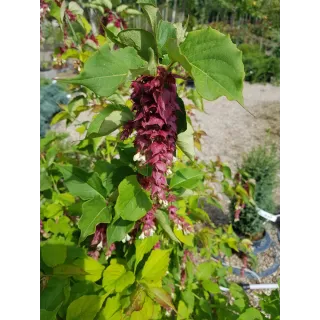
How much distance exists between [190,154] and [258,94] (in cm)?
745

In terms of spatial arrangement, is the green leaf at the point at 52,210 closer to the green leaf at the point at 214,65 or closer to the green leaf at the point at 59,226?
the green leaf at the point at 59,226

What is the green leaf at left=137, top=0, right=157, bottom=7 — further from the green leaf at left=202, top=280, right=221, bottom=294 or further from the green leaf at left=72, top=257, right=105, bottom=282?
the green leaf at left=202, top=280, right=221, bottom=294

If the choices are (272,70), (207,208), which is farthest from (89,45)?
(272,70)

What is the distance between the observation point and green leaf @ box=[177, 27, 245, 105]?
1.31 feet

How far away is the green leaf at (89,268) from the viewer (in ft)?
2.65

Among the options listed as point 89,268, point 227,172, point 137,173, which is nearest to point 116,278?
point 89,268

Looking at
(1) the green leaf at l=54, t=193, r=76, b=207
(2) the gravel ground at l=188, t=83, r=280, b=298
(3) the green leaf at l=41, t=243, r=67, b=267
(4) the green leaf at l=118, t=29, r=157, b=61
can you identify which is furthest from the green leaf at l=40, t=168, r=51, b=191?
(2) the gravel ground at l=188, t=83, r=280, b=298

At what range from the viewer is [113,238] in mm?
666

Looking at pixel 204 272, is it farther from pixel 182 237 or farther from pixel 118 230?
pixel 118 230

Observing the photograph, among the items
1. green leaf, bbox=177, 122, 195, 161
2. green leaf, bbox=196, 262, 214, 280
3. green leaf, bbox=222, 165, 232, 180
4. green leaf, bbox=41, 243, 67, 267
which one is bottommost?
green leaf, bbox=196, 262, 214, 280

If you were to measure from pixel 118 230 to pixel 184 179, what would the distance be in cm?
21

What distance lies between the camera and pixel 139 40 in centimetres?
51

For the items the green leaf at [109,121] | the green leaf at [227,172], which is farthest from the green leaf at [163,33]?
the green leaf at [227,172]

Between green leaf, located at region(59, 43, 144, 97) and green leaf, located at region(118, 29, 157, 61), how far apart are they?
6 cm
